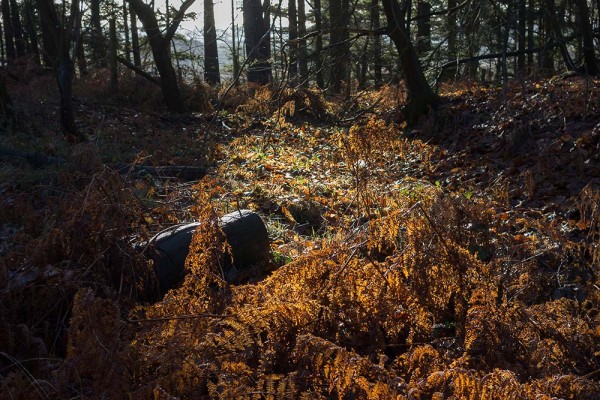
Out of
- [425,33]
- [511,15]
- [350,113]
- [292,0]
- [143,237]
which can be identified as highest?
[292,0]

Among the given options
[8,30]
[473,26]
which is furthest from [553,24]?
[8,30]

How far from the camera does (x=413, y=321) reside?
139 inches

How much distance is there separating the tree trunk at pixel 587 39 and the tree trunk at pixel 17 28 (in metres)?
20.7

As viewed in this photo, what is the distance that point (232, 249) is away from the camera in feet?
15.9

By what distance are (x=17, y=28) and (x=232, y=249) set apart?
79.4 feet

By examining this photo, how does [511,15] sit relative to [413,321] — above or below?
above

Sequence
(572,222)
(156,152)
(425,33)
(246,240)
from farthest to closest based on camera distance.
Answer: (425,33)
(156,152)
(572,222)
(246,240)

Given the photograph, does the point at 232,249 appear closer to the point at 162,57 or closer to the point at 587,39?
the point at 587,39

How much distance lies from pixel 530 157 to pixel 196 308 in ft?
17.9

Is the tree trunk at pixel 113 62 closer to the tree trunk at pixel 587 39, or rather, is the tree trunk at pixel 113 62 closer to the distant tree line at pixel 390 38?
the distant tree line at pixel 390 38

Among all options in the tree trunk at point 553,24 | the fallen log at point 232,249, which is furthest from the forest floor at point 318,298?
the tree trunk at point 553,24

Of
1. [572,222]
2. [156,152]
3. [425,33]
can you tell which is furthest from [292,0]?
[572,222]

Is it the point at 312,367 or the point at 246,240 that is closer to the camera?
the point at 312,367

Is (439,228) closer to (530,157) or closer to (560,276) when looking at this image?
(560,276)
